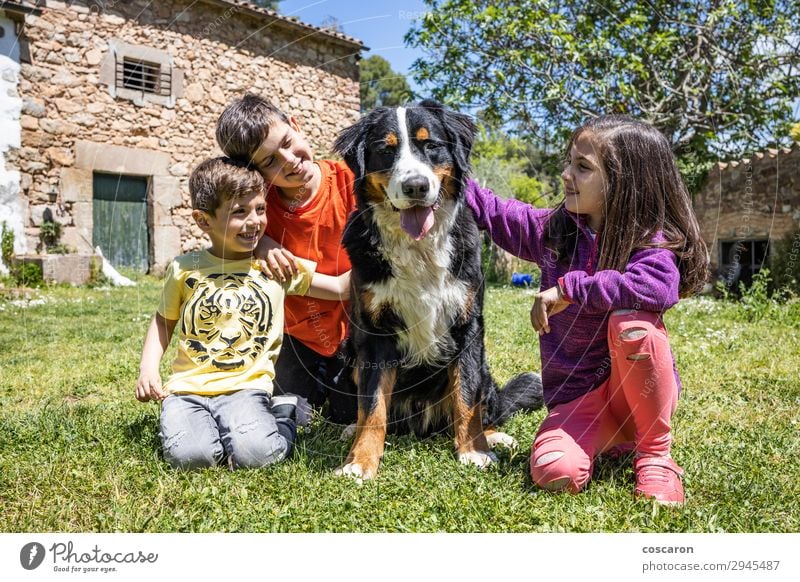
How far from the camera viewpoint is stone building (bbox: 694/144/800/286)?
673 centimetres

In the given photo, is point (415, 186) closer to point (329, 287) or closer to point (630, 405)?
point (329, 287)

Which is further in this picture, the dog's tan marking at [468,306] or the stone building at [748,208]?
the stone building at [748,208]

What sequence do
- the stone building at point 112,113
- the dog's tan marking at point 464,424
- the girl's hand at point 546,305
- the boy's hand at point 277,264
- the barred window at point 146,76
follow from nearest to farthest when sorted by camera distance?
the girl's hand at point 546,305
the dog's tan marking at point 464,424
the boy's hand at point 277,264
the stone building at point 112,113
the barred window at point 146,76

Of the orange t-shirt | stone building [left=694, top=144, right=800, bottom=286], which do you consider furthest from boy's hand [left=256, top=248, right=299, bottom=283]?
stone building [left=694, top=144, right=800, bottom=286]

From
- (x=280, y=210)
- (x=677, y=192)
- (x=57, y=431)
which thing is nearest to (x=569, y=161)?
(x=677, y=192)

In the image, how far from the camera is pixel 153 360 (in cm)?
263

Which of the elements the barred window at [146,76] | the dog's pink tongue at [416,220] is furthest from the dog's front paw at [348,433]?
the barred window at [146,76]

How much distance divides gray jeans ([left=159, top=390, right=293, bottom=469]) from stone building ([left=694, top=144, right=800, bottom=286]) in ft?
19.2

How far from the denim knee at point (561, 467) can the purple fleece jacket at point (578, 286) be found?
1.16 feet

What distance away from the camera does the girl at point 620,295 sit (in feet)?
7.04

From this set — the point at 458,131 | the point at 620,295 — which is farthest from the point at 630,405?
the point at 458,131

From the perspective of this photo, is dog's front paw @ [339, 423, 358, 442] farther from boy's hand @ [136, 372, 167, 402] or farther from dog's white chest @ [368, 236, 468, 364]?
boy's hand @ [136, 372, 167, 402]

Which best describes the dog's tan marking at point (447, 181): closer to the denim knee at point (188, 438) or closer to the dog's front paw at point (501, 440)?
the dog's front paw at point (501, 440)

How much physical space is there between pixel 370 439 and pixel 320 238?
1.18 m
